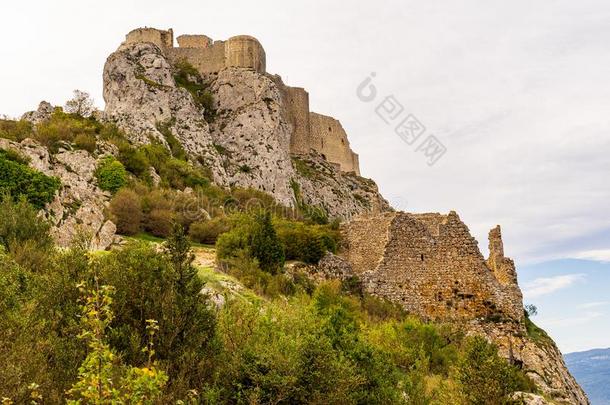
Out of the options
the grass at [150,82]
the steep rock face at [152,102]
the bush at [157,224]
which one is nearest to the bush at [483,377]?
the bush at [157,224]

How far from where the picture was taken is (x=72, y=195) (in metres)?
22.4

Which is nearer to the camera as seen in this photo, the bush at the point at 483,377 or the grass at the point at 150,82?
the bush at the point at 483,377

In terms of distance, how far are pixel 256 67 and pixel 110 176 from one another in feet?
109

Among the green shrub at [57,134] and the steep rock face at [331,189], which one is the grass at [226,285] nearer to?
the green shrub at [57,134]

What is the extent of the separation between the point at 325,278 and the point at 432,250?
2989 millimetres

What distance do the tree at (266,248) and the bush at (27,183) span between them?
7.86m

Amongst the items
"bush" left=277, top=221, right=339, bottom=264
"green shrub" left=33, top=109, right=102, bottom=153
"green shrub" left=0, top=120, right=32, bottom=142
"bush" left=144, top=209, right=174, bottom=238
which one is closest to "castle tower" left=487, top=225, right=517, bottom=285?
"bush" left=277, top=221, right=339, bottom=264

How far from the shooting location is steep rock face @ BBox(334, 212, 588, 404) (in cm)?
1634

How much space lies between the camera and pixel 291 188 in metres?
53.5

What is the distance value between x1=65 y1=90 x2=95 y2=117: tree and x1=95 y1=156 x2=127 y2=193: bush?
2074 cm

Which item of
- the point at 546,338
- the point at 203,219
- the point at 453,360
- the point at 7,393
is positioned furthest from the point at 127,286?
the point at 203,219

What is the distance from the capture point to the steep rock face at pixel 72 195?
63.0ft

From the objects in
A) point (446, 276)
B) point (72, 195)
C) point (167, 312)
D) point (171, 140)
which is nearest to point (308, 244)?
point (446, 276)

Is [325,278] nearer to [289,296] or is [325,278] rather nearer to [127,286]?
[289,296]
